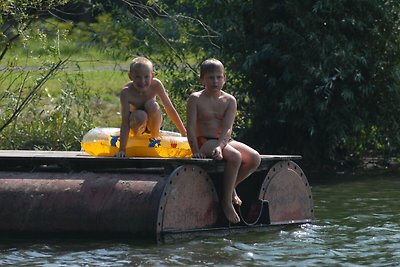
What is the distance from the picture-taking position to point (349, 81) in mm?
15414

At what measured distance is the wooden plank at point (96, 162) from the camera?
9.46m

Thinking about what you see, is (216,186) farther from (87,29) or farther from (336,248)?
(87,29)

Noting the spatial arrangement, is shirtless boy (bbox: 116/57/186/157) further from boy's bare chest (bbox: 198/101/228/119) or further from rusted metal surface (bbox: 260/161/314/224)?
rusted metal surface (bbox: 260/161/314/224)

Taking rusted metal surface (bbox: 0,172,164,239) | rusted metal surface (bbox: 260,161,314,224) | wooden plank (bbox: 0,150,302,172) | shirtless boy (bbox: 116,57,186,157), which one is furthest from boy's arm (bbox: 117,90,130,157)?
rusted metal surface (bbox: 260,161,314,224)

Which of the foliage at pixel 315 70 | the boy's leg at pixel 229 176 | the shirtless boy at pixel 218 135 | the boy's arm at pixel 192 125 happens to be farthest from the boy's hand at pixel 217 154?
the foliage at pixel 315 70

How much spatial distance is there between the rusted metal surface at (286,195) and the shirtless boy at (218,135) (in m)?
0.43

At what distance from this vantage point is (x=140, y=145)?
10203 mm

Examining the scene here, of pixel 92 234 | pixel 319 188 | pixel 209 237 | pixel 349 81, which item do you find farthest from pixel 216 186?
pixel 349 81

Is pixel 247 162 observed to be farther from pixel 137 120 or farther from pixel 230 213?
Answer: pixel 137 120

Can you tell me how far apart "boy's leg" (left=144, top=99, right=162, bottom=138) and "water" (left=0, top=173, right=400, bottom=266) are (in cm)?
124

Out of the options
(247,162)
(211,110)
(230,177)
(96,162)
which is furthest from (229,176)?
(96,162)

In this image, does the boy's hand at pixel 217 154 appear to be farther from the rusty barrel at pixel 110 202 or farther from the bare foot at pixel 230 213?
the bare foot at pixel 230 213

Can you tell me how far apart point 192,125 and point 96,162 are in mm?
914

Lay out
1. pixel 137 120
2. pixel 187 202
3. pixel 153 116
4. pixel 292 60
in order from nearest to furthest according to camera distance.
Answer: pixel 187 202, pixel 137 120, pixel 153 116, pixel 292 60
